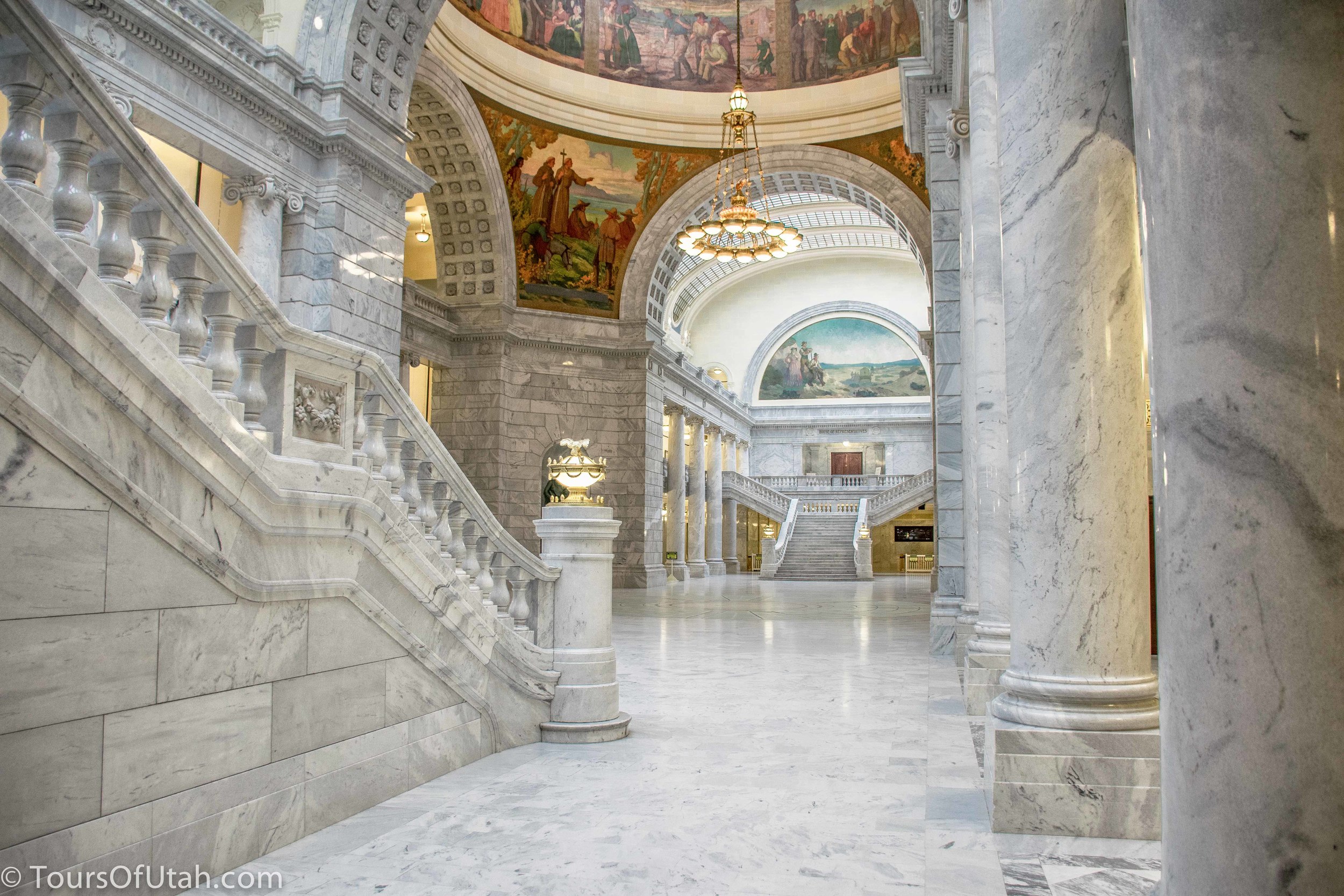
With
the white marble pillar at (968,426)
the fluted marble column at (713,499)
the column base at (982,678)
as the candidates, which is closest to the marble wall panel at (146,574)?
the column base at (982,678)

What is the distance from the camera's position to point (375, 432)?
15.6 feet

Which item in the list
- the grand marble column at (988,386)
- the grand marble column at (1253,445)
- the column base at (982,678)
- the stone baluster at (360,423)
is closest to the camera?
the grand marble column at (1253,445)

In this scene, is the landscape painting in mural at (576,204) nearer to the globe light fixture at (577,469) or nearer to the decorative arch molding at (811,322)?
the globe light fixture at (577,469)

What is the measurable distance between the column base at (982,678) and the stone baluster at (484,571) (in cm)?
300

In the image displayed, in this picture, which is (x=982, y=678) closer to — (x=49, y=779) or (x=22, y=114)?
(x=49, y=779)

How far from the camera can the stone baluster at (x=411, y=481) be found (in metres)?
4.95

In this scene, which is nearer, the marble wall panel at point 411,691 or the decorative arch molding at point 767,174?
the marble wall panel at point 411,691

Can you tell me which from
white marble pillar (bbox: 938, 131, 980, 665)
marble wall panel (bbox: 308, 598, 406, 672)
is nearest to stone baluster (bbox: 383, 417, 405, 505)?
marble wall panel (bbox: 308, 598, 406, 672)

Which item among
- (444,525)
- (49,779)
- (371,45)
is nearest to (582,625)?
(444,525)

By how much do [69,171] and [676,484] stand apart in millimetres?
24448

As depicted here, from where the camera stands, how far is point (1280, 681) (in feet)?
6.28

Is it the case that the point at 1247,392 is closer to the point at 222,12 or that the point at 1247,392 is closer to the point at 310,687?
the point at 310,687

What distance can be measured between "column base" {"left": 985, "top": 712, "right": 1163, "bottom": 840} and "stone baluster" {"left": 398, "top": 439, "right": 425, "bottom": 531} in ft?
9.48

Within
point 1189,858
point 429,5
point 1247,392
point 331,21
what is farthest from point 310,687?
point 429,5
